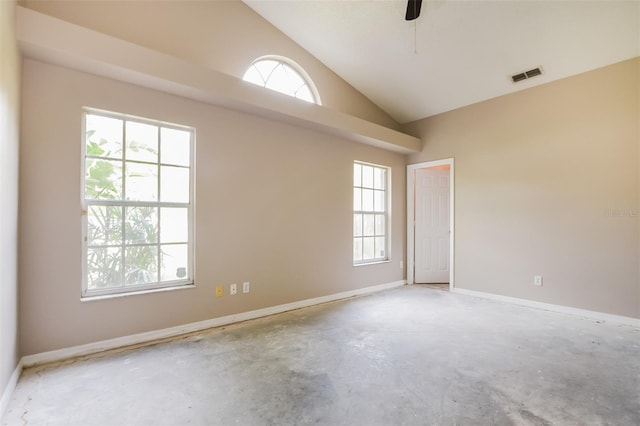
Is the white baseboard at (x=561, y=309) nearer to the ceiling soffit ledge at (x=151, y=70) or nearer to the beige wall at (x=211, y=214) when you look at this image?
the beige wall at (x=211, y=214)

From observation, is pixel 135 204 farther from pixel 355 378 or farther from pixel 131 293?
pixel 355 378

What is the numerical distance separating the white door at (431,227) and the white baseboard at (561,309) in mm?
758

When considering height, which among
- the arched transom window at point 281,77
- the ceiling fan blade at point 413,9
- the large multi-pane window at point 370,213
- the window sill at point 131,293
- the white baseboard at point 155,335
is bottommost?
the white baseboard at point 155,335

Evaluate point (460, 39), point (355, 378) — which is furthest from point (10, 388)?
point (460, 39)

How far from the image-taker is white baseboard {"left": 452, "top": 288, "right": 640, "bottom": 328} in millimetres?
3332

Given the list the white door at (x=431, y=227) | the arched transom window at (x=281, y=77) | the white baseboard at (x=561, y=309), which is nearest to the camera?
the white baseboard at (x=561, y=309)

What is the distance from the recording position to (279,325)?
3.25 meters

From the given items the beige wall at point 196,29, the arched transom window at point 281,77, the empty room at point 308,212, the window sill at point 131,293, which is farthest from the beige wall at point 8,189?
the arched transom window at point 281,77

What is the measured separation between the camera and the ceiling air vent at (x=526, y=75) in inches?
146

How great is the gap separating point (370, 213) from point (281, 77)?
2.39 m

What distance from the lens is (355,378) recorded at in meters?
2.17

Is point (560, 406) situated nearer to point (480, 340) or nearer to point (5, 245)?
point (480, 340)

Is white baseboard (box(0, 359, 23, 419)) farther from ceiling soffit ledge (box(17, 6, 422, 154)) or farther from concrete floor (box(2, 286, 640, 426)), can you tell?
ceiling soffit ledge (box(17, 6, 422, 154))

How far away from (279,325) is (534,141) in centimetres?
390
